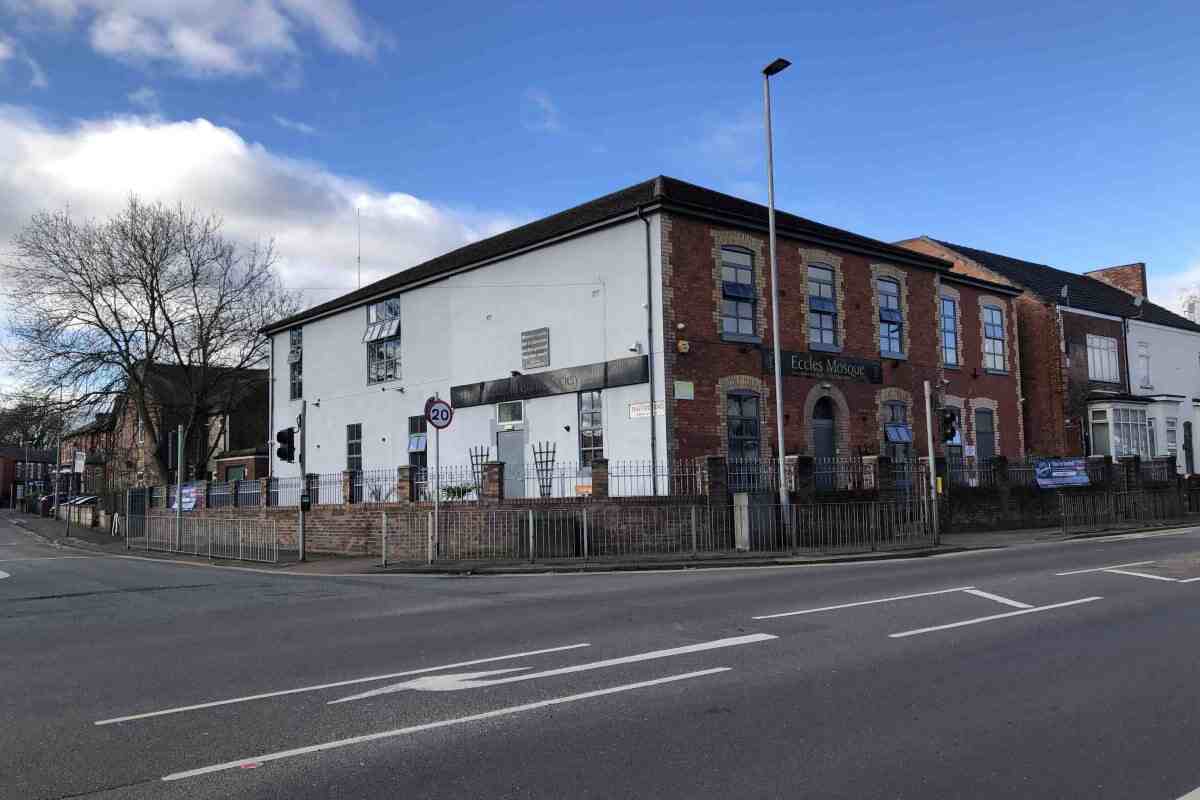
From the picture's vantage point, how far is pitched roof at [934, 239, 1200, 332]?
38844 mm

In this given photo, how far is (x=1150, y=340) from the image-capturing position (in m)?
42.2

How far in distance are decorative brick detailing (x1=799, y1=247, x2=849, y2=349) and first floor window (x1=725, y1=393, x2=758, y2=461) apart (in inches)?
124

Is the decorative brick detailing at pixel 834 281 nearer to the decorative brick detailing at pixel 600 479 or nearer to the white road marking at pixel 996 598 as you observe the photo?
the decorative brick detailing at pixel 600 479

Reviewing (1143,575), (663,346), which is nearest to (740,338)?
(663,346)

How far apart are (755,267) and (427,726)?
20.7 metres

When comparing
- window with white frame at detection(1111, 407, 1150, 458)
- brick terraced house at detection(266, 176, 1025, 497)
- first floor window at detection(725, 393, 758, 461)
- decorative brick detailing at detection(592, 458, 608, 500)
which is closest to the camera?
decorative brick detailing at detection(592, 458, 608, 500)

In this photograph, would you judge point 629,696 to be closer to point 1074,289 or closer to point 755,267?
point 755,267

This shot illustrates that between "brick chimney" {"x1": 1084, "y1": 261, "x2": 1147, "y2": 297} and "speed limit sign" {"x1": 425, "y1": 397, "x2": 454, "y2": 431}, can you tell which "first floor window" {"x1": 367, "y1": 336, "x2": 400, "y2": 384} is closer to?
"speed limit sign" {"x1": 425, "y1": 397, "x2": 454, "y2": 431}

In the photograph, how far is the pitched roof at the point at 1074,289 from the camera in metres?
38.8

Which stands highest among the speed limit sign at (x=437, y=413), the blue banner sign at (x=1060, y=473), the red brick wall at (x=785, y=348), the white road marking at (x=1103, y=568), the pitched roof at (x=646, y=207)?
the pitched roof at (x=646, y=207)

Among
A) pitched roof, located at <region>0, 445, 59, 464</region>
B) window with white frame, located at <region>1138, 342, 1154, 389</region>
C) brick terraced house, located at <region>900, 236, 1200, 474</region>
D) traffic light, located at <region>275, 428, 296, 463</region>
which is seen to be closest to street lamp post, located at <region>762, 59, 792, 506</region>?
A: traffic light, located at <region>275, 428, 296, 463</region>

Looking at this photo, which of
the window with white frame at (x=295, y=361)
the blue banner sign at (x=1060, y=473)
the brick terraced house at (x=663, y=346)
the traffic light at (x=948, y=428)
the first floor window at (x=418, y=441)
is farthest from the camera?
the window with white frame at (x=295, y=361)

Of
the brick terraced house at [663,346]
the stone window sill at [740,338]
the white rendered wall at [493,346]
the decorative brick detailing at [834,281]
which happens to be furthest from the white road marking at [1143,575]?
the decorative brick detailing at [834,281]

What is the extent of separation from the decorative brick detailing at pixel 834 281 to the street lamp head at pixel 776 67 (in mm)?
6935
